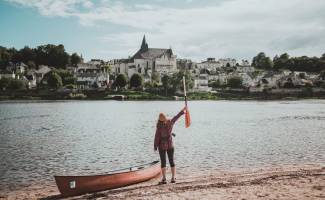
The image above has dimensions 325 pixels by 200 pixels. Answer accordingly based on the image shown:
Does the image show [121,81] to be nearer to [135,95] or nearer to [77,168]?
[135,95]

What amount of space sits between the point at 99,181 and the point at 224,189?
17.4 feet

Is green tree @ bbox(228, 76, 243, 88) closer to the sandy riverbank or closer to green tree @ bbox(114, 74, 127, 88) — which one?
→ green tree @ bbox(114, 74, 127, 88)

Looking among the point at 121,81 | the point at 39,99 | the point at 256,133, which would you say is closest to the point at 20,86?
the point at 39,99

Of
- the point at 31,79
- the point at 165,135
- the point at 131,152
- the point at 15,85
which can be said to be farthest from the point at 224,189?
the point at 31,79

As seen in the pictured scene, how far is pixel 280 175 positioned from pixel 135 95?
484 ft

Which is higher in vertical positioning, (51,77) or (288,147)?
(51,77)

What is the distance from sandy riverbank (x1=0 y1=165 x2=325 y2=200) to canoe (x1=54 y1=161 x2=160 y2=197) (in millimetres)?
306

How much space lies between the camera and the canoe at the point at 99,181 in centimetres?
1661

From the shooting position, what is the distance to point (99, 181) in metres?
17.3

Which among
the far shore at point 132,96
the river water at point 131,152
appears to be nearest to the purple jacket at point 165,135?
the river water at point 131,152

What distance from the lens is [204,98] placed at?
6732 inches

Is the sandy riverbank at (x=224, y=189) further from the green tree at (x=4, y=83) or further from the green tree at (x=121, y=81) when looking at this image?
the green tree at (x=4, y=83)

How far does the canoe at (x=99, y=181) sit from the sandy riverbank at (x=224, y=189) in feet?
1.01

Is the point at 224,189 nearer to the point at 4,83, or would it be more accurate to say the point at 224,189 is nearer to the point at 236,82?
the point at 4,83
